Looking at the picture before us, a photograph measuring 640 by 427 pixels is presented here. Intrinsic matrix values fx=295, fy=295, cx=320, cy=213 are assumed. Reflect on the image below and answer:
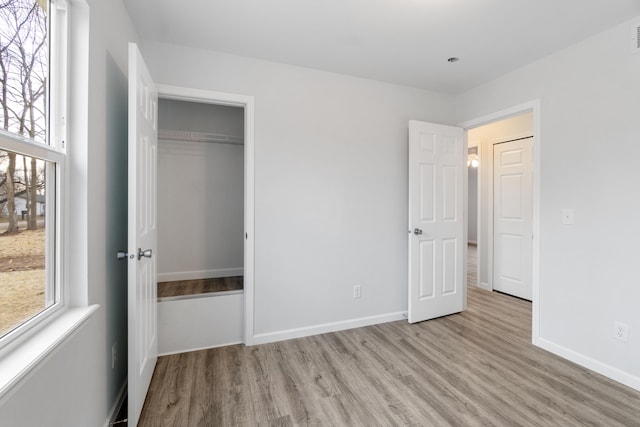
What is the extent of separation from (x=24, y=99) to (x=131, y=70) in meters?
0.63

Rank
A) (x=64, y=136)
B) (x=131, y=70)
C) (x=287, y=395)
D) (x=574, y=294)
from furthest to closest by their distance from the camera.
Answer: (x=574, y=294), (x=287, y=395), (x=131, y=70), (x=64, y=136)

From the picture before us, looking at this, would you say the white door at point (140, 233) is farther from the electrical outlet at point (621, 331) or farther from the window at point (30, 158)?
the electrical outlet at point (621, 331)

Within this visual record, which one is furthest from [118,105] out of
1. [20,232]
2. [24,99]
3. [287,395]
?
[287,395]

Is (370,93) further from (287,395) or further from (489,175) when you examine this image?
(287,395)

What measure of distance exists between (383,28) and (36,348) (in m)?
2.53

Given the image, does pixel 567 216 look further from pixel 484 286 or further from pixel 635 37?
pixel 484 286

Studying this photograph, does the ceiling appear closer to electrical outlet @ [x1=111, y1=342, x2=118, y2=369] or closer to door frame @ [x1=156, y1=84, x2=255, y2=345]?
door frame @ [x1=156, y1=84, x2=255, y2=345]

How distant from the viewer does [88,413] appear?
52.7 inches

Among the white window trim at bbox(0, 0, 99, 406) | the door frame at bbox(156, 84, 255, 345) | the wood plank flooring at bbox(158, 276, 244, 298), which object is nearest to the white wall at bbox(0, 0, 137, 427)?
the white window trim at bbox(0, 0, 99, 406)

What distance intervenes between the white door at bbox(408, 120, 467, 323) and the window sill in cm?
264

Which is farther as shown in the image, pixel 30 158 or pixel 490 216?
pixel 490 216

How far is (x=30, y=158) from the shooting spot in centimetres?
107

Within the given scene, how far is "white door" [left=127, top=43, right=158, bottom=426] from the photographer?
5.15 feet

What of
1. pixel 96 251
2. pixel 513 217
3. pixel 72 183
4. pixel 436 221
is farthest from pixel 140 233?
pixel 513 217
